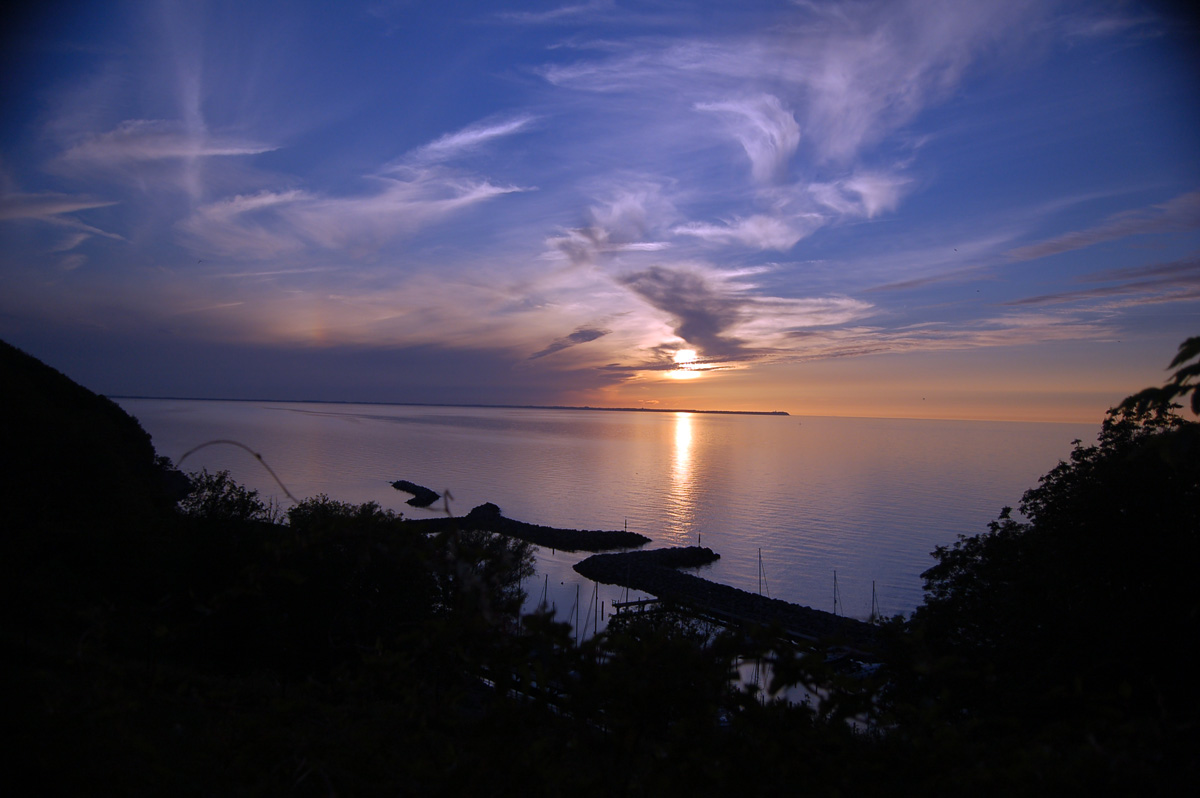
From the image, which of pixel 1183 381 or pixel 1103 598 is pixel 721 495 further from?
pixel 1183 381

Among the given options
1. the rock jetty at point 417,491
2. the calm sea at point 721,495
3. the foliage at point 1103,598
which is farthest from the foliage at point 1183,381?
the rock jetty at point 417,491

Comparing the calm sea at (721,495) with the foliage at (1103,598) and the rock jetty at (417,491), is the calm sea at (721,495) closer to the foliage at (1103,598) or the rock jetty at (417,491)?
the rock jetty at (417,491)

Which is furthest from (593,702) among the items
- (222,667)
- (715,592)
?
(715,592)

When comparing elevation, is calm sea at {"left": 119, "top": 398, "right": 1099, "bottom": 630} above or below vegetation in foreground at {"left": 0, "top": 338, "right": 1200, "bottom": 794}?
below

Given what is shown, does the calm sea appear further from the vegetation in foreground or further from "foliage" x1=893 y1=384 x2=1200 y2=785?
the vegetation in foreground

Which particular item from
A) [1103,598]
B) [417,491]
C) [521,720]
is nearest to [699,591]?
[1103,598]

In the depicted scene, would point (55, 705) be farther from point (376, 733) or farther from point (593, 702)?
point (593, 702)

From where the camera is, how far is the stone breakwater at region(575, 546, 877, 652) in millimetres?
30281

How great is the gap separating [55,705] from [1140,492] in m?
12.7

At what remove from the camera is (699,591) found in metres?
36.2

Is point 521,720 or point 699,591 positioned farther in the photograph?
point 699,591

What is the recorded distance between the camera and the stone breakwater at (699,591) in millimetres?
30281

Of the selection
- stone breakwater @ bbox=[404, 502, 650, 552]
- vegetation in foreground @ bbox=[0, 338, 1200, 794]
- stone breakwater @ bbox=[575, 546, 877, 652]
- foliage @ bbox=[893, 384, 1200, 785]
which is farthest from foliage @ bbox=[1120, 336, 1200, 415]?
stone breakwater @ bbox=[404, 502, 650, 552]

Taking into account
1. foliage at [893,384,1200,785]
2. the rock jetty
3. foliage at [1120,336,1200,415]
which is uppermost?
foliage at [1120,336,1200,415]
